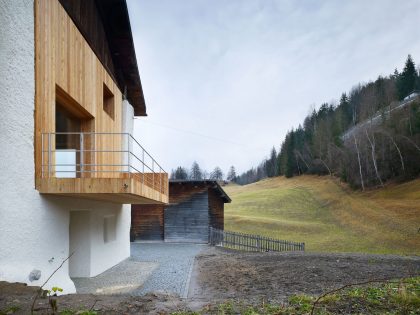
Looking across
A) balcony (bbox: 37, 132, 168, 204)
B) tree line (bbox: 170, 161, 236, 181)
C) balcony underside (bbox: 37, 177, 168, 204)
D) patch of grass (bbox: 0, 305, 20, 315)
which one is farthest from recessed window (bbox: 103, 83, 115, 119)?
tree line (bbox: 170, 161, 236, 181)

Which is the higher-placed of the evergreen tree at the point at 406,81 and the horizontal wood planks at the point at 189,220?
the evergreen tree at the point at 406,81

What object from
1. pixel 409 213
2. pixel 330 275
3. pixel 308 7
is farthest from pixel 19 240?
pixel 409 213

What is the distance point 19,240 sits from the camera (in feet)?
22.0

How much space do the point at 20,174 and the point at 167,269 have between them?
7.03 m

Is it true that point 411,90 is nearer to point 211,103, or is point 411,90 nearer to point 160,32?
point 211,103

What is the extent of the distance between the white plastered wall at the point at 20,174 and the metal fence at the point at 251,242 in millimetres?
14270

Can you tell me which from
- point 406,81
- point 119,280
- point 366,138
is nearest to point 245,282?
point 119,280

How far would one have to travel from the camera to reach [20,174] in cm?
685

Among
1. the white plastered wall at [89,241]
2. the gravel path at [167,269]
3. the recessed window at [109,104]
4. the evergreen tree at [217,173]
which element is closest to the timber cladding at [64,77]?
the recessed window at [109,104]

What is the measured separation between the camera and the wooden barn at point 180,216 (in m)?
22.7

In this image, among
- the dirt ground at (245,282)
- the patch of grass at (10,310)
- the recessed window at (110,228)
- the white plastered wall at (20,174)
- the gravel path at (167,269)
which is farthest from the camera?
the recessed window at (110,228)

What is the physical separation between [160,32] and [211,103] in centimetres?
3468

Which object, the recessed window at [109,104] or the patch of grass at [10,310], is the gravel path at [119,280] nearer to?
the patch of grass at [10,310]

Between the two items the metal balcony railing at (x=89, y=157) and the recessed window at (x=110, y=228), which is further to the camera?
the recessed window at (x=110, y=228)
